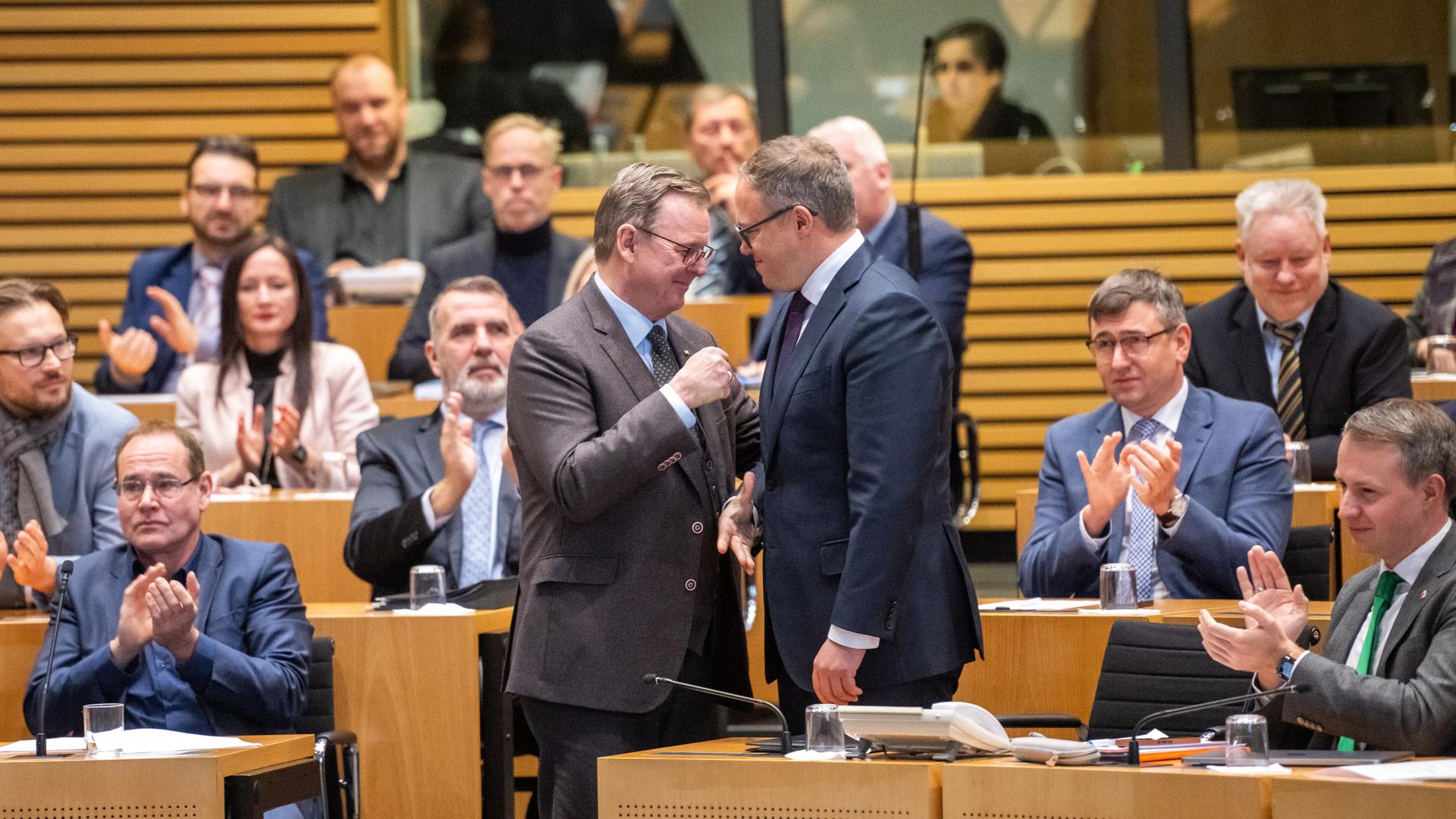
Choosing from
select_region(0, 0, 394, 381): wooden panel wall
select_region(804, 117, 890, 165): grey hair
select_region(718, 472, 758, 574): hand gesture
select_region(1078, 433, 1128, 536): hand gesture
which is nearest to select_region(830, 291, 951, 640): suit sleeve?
select_region(718, 472, 758, 574): hand gesture

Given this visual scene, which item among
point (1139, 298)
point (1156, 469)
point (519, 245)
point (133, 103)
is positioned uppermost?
point (133, 103)

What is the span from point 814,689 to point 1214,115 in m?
5.18

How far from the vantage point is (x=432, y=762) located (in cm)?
399

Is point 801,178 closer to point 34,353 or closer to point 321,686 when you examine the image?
point 321,686

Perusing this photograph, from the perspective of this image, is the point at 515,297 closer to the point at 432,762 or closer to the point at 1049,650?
the point at 432,762

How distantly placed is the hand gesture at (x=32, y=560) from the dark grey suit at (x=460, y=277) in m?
2.00

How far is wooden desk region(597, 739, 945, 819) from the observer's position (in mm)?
2623

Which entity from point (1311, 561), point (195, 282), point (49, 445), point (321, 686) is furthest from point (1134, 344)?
point (195, 282)

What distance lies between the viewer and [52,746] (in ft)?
10.4

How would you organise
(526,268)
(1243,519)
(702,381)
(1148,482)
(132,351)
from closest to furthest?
(702,381) < (1148,482) < (1243,519) < (132,351) < (526,268)

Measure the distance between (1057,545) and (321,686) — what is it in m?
1.62

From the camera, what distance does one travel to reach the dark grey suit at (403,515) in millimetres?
4340

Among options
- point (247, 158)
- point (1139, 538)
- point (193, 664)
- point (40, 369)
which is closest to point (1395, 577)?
point (1139, 538)

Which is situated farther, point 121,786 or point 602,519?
point 602,519
